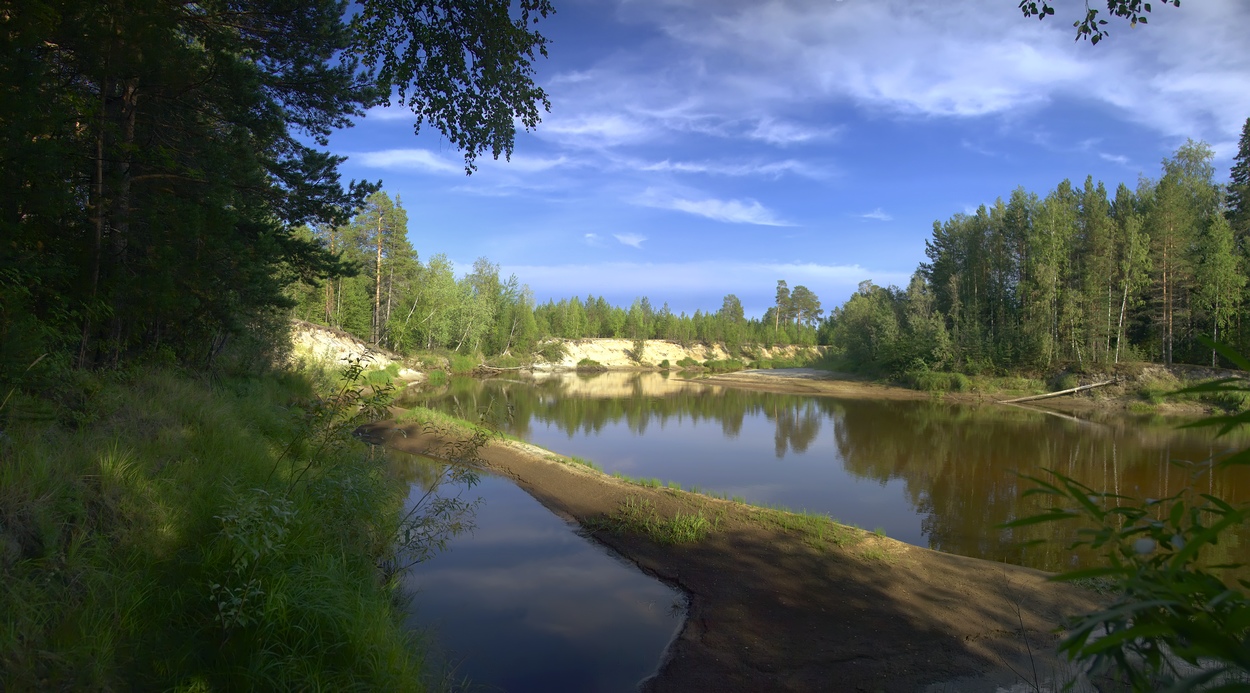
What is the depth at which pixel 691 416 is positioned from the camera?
27359 mm

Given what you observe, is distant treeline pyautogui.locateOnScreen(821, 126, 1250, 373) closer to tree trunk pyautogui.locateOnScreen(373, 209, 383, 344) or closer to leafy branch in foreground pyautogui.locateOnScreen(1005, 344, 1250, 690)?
tree trunk pyautogui.locateOnScreen(373, 209, 383, 344)

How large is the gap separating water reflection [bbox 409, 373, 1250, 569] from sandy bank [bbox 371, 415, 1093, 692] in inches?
39.5

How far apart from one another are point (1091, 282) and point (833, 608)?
34181 millimetres

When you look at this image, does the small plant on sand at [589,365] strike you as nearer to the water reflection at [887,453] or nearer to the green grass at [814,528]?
the water reflection at [887,453]

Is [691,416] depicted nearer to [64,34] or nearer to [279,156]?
[279,156]

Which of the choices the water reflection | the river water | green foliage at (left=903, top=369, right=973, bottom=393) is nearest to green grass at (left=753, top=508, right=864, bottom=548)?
the river water

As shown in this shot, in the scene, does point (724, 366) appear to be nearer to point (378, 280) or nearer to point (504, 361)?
point (504, 361)

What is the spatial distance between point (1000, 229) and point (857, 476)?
1181 inches

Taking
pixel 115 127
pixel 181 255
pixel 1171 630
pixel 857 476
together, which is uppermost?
pixel 115 127

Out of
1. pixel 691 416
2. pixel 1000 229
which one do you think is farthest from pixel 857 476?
pixel 1000 229

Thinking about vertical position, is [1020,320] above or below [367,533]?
above

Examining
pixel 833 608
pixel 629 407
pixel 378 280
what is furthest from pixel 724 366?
pixel 833 608

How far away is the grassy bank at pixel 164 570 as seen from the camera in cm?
341

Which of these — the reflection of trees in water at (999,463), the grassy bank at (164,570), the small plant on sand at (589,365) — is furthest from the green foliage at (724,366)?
the grassy bank at (164,570)
